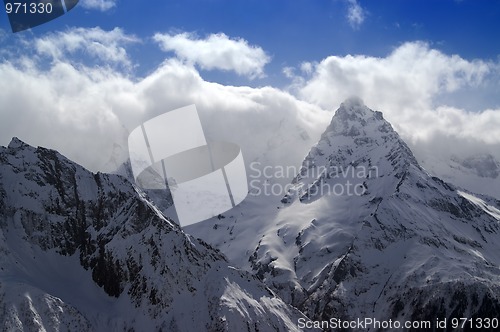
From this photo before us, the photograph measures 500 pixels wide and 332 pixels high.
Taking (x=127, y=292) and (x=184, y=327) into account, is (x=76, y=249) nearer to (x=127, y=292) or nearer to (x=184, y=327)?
(x=127, y=292)

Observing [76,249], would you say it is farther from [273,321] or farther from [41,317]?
[273,321]

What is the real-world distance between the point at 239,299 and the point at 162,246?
32.9 metres

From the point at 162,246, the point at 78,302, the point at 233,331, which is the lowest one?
the point at 233,331

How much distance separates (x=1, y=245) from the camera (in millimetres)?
181000

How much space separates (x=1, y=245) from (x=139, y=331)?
5339cm

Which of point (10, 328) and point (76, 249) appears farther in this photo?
point (76, 249)

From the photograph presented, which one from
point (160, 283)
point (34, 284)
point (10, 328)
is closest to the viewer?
point (10, 328)

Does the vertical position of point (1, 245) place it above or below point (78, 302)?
above

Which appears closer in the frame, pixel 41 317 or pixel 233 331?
pixel 41 317

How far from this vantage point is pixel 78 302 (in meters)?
180

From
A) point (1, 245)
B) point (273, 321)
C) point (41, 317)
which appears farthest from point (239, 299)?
point (1, 245)

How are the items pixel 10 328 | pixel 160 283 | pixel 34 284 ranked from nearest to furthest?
pixel 10 328, pixel 34 284, pixel 160 283

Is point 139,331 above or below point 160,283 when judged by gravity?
Result: below

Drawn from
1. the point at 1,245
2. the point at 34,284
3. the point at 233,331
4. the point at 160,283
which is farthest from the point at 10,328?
the point at 233,331
